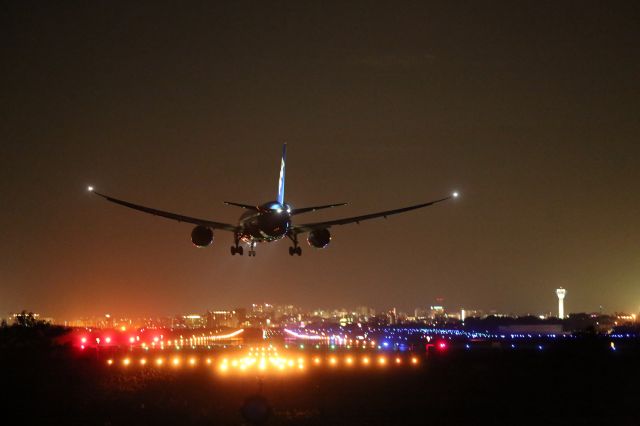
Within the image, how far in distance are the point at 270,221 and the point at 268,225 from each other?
1.19 ft

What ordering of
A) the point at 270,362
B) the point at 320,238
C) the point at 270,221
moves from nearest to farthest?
the point at 270,221 < the point at 320,238 < the point at 270,362

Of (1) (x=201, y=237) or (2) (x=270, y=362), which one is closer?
(1) (x=201, y=237)

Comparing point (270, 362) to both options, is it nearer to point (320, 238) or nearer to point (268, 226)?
point (320, 238)

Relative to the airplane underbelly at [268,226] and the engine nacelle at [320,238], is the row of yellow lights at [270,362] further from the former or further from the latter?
the airplane underbelly at [268,226]

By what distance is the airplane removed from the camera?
58.2 meters

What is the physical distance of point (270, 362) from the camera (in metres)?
70.1

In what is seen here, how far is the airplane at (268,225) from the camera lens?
58219mm

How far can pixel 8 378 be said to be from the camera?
59.4 meters

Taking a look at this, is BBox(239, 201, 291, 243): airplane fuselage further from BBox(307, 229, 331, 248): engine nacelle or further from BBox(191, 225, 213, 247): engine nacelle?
BBox(307, 229, 331, 248): engine nacelle

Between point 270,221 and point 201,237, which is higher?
point 270,221

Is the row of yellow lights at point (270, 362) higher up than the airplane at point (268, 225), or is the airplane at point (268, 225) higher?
the airplane at point (268, 225)

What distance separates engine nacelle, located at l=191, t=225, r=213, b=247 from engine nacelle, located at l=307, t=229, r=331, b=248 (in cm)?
888

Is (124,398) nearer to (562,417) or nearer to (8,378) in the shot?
(8,378)

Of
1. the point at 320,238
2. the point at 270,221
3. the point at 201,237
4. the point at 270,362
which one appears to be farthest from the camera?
the point at 270,362
